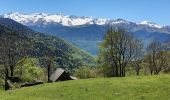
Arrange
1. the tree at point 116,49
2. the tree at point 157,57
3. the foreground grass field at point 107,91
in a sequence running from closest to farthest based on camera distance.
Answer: the foreground grass field at point 107,91 → the tree at point 116,49 → the tree at point 157,57

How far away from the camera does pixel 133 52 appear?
395 ft

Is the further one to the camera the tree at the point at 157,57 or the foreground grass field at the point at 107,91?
the tree at the point at 157,57

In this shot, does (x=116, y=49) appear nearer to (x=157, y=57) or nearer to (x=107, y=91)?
(x=157, y=57)

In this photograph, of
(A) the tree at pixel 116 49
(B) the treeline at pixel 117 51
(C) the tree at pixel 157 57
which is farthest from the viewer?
(C) the tree at pixel 157 57

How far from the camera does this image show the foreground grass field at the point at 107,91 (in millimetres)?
41697

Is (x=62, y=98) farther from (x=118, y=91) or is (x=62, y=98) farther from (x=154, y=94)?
(x=154, y=94)

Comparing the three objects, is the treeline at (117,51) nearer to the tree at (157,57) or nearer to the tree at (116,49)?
the tree at (116,49)

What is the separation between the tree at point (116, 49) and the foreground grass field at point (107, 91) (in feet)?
192

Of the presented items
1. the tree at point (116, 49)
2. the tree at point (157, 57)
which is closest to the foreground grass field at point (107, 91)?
the tree at point (116, 49)

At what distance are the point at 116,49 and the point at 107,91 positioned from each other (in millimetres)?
66678

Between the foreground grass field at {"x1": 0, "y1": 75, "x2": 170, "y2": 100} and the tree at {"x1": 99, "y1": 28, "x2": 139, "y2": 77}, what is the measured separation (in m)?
58.5

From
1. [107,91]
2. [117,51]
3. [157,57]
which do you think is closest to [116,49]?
[117,51]

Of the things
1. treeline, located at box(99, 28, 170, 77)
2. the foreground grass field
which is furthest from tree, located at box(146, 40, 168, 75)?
the foreground grass field

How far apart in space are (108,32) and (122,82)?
60.3 metres
